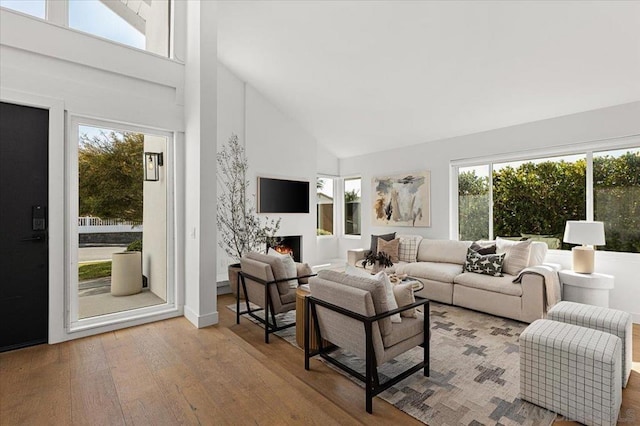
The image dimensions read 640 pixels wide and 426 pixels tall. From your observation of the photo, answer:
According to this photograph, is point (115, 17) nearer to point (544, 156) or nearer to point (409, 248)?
point (409, 248)

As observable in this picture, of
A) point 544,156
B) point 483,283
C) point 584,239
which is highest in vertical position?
point 544,156

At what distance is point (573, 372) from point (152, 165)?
4.31m

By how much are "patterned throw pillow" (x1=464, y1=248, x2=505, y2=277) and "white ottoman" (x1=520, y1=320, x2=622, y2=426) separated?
1.91 meters

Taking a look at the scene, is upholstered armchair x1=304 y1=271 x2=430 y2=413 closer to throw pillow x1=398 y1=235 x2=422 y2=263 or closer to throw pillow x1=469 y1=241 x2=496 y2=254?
throw pillow x1=469 y1=241 x2=496 y2=254

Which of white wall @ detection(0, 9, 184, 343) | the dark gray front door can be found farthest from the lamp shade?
the dark gray front door

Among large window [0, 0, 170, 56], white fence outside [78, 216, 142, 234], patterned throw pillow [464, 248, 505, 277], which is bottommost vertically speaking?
patterned throw pillow [464, 248, 505, 277]

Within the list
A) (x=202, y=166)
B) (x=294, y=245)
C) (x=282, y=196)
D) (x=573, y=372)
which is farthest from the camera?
(x=294, y=245)

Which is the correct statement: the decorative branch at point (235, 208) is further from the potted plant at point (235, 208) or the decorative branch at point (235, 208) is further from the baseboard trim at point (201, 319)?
Result: the baseboard trim at point (201, 319)

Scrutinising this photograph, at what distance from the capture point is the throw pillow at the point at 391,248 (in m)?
5.40

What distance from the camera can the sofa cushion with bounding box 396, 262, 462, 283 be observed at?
14.2 feet

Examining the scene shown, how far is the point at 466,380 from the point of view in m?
2.40

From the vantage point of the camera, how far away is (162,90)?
12.3 ft

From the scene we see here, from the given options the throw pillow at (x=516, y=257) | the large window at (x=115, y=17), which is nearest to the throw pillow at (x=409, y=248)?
the throw pillow at (x=516, y=257)

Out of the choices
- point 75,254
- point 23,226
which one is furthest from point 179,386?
point 23,226
